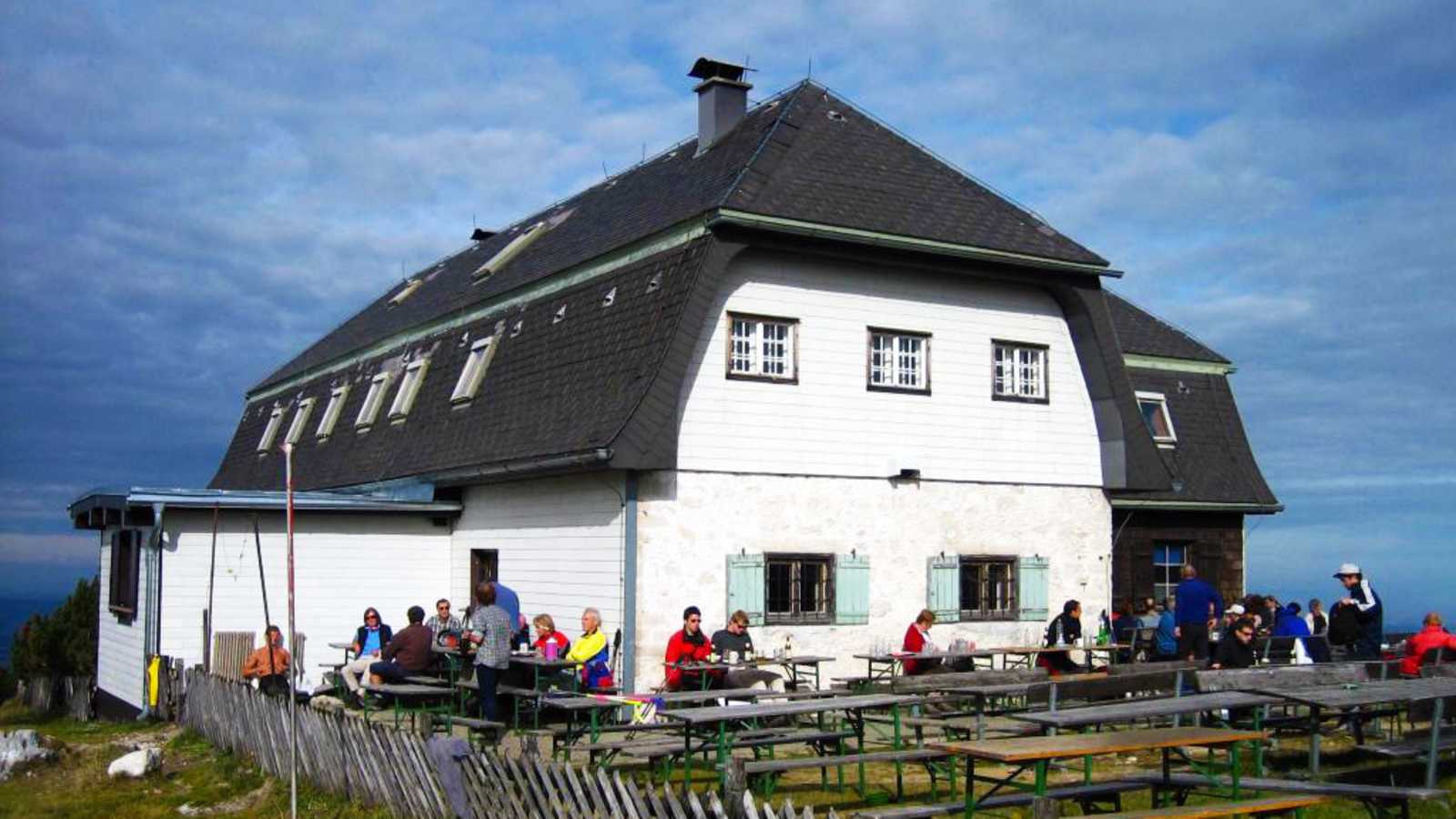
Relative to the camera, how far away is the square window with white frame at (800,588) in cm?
1781

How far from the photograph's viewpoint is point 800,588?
17969mm

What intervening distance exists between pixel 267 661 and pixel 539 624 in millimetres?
3067

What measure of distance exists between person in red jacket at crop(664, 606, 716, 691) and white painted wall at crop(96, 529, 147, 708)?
7730 mm

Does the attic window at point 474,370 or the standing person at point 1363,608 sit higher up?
the attic window at point 474,370

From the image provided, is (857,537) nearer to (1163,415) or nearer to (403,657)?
(403,657)

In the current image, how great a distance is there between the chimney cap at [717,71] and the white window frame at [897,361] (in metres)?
5.64

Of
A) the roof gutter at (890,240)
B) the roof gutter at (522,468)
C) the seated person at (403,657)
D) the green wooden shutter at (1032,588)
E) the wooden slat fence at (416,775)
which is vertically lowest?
the wooden slat fence at (416,775)

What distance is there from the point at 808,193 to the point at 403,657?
7.21 m

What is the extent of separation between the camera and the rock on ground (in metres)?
14.5

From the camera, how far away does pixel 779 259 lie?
59.1ft

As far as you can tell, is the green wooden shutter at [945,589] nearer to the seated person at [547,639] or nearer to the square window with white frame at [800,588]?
the square window with white frame at [800,588]

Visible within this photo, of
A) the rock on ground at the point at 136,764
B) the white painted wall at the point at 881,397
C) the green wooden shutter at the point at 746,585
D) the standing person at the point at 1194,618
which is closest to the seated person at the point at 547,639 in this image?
the green wooden shutter at the point at 746,585

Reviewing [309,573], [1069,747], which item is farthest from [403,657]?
[1069,747]

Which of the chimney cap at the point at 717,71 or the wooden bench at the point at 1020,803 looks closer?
the wooden bench at the point at 1020,803
